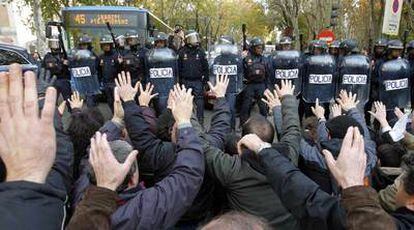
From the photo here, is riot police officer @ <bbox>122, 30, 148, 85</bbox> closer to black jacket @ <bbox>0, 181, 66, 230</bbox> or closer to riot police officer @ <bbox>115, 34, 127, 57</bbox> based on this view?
riot police officer @ <bbox>115, 34, 127, 57</bbox>

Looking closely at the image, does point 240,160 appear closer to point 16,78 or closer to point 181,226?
point 181,226

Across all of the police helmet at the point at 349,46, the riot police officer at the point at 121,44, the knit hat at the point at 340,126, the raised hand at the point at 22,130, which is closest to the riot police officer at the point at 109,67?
the riot police officer at the point at 121,44

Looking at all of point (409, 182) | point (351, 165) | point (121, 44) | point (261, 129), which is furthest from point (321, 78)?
point (351, 165)

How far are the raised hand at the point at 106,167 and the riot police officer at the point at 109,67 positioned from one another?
7582mm

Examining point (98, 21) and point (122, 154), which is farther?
point (98, 21)

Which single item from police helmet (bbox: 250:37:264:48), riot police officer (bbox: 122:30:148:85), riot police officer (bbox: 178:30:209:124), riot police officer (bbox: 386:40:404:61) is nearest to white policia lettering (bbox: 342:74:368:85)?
riot police officer (bbox: 386:40:404:61)

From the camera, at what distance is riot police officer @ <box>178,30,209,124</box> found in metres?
8.70

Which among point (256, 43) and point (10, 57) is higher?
point (256, 43)

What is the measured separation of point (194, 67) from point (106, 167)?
7065 millimetres

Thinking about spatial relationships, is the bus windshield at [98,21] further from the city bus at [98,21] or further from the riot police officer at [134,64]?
the riot police officer at [134,64]

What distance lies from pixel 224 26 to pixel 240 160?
5863 centimetres

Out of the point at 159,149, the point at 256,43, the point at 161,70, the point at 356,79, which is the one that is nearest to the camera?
the point at 159,149

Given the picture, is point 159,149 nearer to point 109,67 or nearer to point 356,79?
point 356,79

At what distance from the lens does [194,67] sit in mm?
8703
